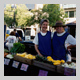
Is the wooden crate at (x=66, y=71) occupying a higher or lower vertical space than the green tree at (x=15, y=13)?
lower

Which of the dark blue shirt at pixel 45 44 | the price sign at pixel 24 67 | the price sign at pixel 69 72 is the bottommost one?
the price sign at pixel 24 67

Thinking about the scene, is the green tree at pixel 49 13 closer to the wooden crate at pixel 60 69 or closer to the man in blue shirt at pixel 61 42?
the man in blue shirt at pixel 61 42

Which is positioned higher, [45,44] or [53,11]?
[53,11]

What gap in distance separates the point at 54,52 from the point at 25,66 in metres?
0.75

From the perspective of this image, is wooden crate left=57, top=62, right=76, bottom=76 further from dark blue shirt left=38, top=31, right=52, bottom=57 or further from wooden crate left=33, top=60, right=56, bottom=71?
dark blue shirt left=38, top=31, right=52, bottom=57

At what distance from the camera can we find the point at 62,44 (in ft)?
9.17

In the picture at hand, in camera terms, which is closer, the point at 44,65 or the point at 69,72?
the point at 69,72

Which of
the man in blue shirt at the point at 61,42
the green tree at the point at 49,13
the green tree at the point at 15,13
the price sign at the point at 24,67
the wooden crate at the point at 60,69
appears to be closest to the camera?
the wooden crate at the point at 60,69

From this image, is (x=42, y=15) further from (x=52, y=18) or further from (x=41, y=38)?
(x=41, y=38)

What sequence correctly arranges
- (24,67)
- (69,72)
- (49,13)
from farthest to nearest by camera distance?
(49,13) < (24,67) < (69,72)

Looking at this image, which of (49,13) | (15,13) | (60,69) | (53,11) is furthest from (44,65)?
(15,13)

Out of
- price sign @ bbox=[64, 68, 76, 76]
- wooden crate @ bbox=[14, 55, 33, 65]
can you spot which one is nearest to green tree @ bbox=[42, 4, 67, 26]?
wooden crate @ bbox=[14, 55, 33, 65]

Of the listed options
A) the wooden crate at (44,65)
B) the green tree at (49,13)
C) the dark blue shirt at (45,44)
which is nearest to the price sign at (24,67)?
the wooden crate at (44,65)

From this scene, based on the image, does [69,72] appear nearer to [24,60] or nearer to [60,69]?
[60,69]
